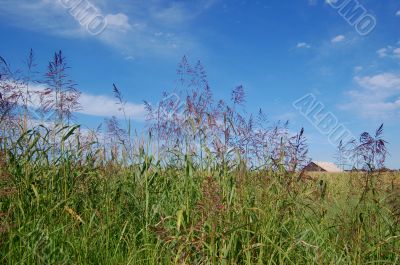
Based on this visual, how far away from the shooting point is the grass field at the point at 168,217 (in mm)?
3258

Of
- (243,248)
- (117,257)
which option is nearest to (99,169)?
(117,257)

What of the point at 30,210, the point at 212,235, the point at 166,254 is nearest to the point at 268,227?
the point at 212,235

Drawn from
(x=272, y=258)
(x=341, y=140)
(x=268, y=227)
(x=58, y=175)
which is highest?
(x=341, y=140)

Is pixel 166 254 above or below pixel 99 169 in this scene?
below

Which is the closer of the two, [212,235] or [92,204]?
[212,235]

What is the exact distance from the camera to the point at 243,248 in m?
3.32

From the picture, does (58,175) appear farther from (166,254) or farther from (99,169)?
(166,254)

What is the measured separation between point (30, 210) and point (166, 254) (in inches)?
53.8

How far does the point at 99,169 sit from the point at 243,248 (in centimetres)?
211

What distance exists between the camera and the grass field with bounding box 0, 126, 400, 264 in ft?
10.7

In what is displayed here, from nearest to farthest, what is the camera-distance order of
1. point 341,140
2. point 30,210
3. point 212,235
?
point 212,235 < point 30,210 < point 341,140

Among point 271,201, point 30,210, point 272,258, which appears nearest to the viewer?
point 272,258

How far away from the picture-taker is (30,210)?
12.4 feet

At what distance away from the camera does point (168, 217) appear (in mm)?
3332
